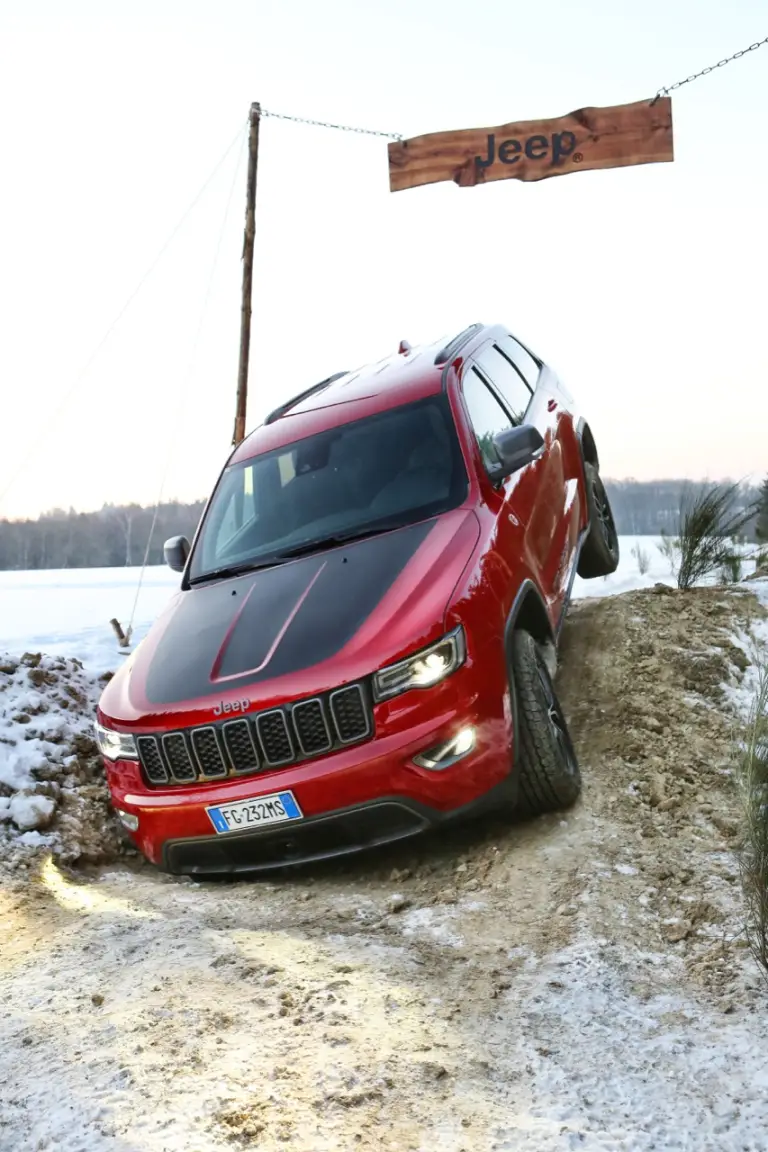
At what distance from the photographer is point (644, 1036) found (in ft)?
8.43

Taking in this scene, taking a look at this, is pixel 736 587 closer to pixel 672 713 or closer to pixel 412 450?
pixel 672 713

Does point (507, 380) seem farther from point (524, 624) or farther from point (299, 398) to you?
point (524, 624)

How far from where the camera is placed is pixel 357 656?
358 cm

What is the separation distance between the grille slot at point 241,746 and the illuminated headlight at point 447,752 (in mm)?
645

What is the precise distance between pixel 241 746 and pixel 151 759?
1.58 ft

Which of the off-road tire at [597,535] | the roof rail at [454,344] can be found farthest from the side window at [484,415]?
the off-road tire at [597,535]

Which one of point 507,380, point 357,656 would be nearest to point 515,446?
point 507,380

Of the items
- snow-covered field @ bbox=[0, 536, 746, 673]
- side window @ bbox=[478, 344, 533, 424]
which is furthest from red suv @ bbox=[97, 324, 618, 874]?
snow-covered field @ bbox=[0, 536, 746, 673]

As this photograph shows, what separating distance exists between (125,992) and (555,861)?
165 centimetres

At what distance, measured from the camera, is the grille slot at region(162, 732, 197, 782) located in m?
3.85

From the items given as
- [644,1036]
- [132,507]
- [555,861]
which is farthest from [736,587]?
[132,507]

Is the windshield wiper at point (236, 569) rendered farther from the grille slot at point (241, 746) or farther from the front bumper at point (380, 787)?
the front bumper at point (380, 787)

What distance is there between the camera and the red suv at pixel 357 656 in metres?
3.58

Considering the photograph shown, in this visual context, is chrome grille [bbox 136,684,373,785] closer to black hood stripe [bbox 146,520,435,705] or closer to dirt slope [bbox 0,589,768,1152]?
black hood stripe [bbox 146,520,435,705]
